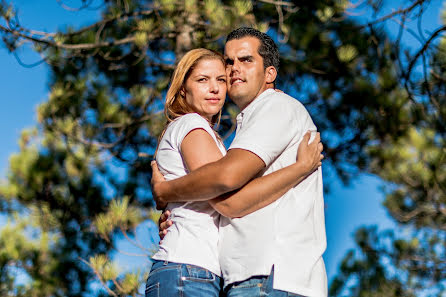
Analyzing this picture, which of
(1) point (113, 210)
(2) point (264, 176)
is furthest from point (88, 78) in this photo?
(2) point (264, 176)

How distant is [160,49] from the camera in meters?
6.03

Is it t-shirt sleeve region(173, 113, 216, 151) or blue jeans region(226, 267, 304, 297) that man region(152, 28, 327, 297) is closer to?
blue jeans region(226, 267, 304, 297)

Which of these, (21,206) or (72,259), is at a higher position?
(21,206)

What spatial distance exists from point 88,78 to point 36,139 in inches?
135

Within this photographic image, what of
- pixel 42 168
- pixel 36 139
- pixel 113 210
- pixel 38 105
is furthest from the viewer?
pixel 36 139

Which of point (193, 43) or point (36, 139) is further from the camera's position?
point (36, 139)

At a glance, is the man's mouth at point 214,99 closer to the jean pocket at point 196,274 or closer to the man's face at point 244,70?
the man's face at point 244,70

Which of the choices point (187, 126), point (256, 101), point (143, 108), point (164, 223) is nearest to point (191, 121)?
point (187, 126)

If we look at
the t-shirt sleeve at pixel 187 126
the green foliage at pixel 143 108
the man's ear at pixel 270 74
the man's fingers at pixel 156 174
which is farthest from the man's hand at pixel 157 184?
the green foliage at pixel 143 108

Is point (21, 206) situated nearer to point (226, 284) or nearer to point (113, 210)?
point (113, 210)

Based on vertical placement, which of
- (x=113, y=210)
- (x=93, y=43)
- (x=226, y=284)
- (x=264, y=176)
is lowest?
(x=226, y=284)

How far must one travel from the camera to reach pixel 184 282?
151 cm

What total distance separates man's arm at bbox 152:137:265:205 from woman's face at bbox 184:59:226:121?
404 millimetres

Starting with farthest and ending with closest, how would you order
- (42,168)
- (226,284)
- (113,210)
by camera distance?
(42,168) < (113,210) < (226,284)
